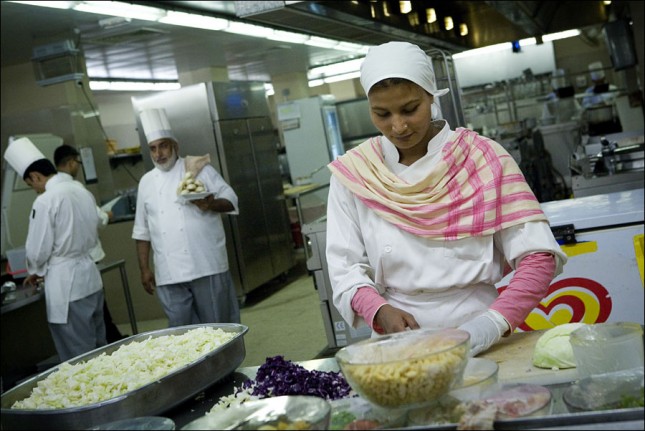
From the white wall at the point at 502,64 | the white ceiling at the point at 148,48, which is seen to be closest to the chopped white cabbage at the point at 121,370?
the white ceiling at the point at 148,48

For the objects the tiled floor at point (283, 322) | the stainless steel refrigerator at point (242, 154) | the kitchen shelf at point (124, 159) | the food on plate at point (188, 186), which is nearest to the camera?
the food on plate at point (188, 186)

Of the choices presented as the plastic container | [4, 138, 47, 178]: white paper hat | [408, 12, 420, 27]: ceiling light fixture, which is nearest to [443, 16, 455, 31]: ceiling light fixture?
[408, 12, 420, 27]: ceiling light fixture

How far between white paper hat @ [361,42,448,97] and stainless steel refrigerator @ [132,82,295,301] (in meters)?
5.66

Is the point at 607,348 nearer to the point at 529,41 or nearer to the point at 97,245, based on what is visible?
the point at 97,245

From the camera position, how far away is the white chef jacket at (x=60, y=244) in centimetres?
489

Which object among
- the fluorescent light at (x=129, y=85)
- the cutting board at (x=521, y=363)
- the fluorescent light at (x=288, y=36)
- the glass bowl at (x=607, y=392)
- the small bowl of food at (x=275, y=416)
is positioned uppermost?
the fluorescent light at (x=129, y=85)

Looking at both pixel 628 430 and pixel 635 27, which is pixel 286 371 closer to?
pixel 628 430

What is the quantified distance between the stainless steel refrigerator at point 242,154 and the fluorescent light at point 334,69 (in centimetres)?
947

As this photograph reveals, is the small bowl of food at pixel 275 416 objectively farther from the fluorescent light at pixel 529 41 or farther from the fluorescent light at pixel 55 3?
the fluorescent light at pixel 529 41

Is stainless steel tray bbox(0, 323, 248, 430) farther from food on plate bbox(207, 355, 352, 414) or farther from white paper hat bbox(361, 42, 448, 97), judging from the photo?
white paper hat bbox(361, 42, 448, 97)

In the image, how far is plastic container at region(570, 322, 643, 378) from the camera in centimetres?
134

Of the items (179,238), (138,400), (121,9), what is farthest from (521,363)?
(121,9)

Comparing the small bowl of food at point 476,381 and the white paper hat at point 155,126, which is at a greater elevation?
the white paper hat at point 155,126

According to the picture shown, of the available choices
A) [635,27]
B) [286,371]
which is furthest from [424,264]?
[635,27]
